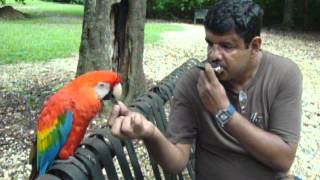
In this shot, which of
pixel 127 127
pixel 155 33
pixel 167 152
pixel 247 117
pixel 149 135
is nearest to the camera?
pixel 127 127

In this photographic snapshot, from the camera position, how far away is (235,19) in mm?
2172

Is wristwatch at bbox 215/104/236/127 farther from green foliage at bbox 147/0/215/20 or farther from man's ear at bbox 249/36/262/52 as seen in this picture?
green foliage at bbox 147/0/215/20

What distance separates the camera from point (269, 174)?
2.37 meters

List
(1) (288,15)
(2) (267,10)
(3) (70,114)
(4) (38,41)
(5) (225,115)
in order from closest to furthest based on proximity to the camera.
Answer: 1. (5) (225,115)
2. (3) (70,114)
3. (4) (38,41)
4. (1) (288,15)
5. (2) (267,10)

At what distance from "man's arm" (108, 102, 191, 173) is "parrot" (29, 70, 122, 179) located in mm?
386

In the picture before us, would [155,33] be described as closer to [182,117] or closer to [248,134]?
[182,117]

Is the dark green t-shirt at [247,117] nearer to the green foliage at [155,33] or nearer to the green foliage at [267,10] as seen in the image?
the green foliage at [155,33]

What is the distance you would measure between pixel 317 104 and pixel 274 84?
620 cm

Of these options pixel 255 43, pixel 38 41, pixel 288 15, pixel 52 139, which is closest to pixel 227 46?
pixel 255 43

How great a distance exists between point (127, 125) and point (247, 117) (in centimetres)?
71

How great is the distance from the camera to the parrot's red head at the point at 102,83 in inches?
94.7

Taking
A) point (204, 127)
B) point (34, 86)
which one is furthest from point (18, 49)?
point (204, 127)

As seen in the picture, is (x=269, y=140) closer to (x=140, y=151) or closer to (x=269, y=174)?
(x=269, y=174)

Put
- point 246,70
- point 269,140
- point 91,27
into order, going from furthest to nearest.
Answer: point 91,27 → point 246,70 → point 269,140
